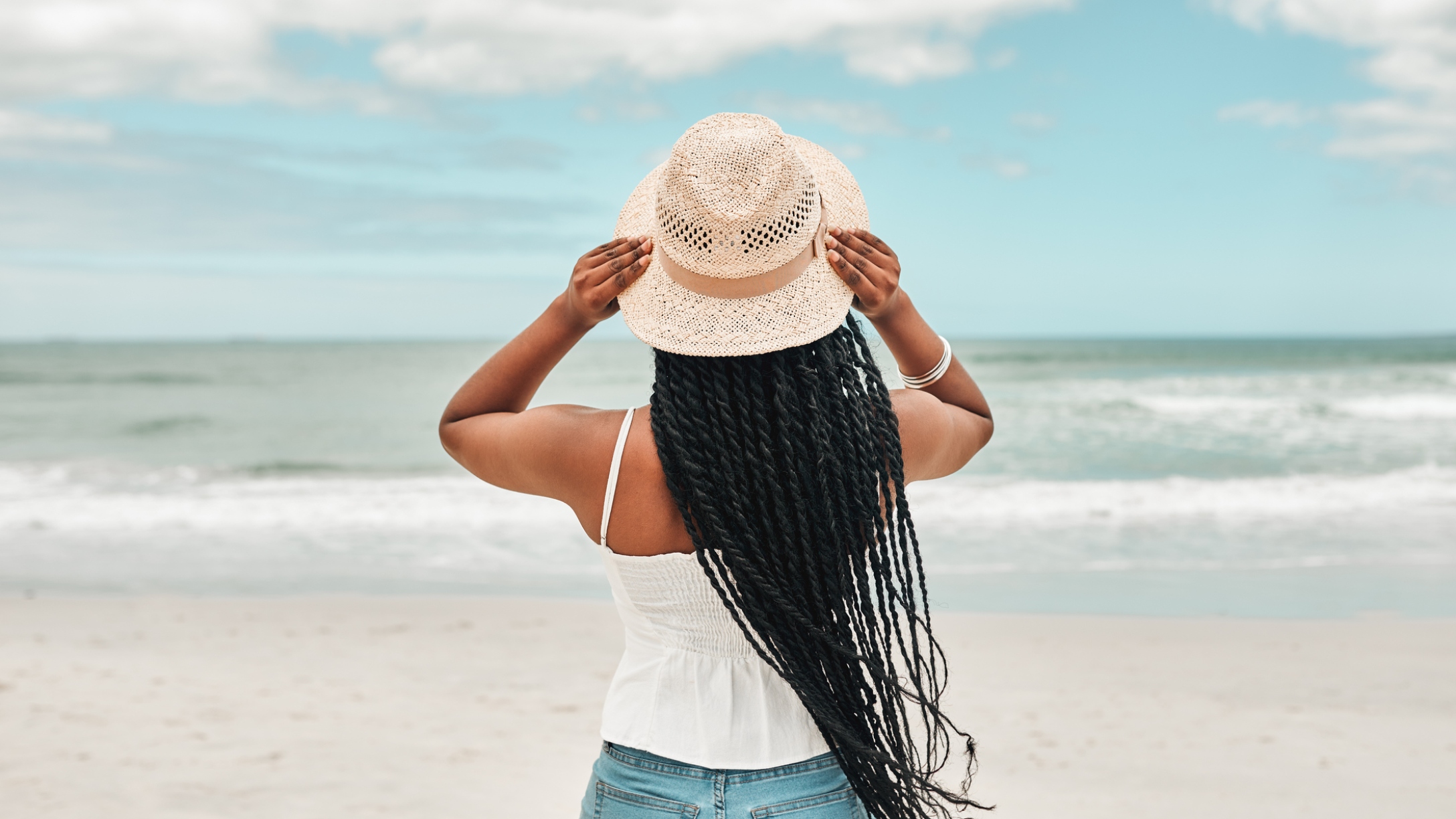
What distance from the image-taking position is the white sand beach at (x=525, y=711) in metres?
4.06

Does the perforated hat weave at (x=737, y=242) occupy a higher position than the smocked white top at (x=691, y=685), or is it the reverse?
the perforated hat weave at (x=737, y=242)

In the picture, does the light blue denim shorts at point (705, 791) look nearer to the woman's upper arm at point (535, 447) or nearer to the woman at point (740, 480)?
the woman at point (740, 480)

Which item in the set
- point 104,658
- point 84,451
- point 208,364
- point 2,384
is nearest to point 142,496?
point 84,451

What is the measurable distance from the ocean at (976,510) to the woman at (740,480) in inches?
164

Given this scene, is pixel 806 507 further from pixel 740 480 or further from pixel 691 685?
pixel 691 685

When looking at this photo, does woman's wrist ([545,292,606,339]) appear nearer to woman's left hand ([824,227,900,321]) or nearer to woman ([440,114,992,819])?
woman ([440,114,992,819])

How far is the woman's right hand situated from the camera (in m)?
1.39

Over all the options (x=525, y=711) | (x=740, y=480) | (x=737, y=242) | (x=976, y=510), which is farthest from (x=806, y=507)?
(x=976, y=510)

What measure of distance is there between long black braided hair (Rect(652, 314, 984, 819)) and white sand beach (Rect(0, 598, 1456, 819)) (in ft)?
9.63

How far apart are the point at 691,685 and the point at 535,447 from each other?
38 centimetres

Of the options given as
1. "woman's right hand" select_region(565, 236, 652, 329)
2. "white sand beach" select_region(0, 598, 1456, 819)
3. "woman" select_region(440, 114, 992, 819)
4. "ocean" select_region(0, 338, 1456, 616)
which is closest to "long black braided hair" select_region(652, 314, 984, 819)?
"woman" select_region(440, 114, 992, 819)

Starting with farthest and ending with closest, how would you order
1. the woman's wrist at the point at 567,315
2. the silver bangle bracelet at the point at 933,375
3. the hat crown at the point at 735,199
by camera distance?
the silver bangle bracelet at the point at 933,375, the woman's wrist at the point at 567,315, the hat crown at the point at 735,199

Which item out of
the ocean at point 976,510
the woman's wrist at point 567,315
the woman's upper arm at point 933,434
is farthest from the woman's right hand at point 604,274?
the ocean at point 976,510

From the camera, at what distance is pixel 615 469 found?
1.33m
